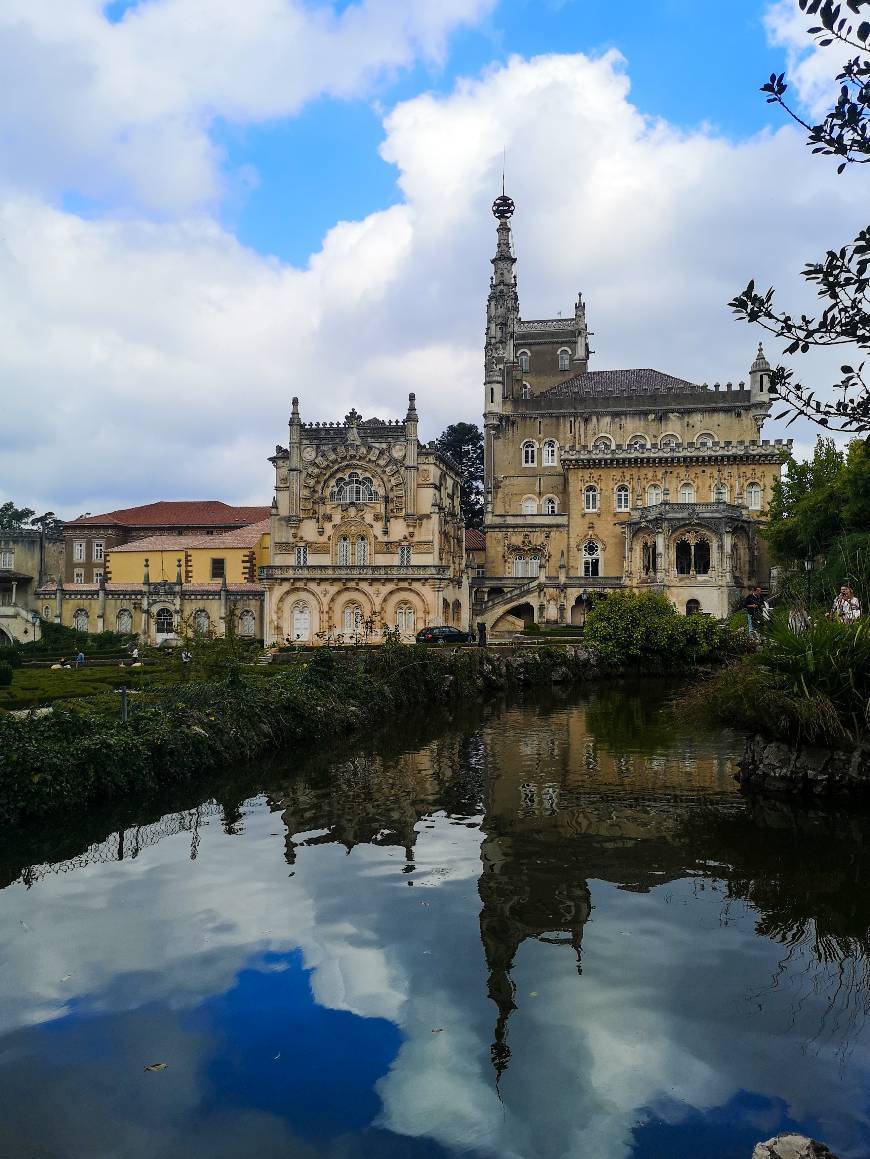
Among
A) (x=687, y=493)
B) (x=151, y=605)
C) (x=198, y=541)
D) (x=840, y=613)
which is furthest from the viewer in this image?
(x=687, y=493)

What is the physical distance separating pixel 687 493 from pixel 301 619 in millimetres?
26283

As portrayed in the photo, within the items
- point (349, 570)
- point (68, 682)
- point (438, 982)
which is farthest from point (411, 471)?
point (438, 982)

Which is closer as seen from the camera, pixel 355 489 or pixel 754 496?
pixel 355 489

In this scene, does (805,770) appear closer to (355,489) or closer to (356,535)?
(356,535)

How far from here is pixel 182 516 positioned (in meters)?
64.0

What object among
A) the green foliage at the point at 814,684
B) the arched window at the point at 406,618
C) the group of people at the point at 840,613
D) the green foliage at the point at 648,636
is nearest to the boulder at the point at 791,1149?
the green foliage at the point at 814,684

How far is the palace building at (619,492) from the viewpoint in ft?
175

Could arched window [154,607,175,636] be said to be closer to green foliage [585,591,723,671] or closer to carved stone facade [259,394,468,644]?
carved stone facade [259,394,468,644]

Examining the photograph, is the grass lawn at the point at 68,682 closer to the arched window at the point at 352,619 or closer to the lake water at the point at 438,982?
the lake water at the point at 438,982

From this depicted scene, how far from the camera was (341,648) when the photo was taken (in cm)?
3228

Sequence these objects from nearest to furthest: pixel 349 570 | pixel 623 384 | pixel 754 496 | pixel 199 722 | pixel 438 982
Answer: pixel 438 982, pixel 199 722, pixel 349 570, pixel 754 496, pixel 623 384

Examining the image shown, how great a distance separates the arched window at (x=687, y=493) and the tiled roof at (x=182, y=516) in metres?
28.9

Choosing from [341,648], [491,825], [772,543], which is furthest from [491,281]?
[491,825]

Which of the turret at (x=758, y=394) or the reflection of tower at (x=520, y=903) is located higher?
the turret at (x=758, y=394)
